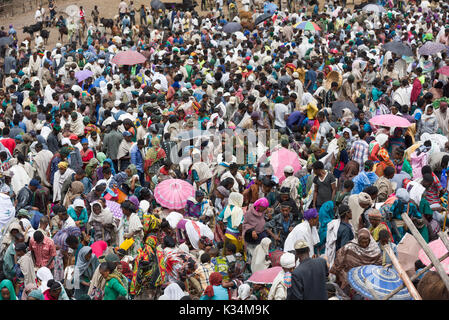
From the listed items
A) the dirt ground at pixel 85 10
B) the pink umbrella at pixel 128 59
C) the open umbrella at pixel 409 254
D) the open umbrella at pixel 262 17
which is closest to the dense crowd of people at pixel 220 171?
the open umbrella at pixel 409 254

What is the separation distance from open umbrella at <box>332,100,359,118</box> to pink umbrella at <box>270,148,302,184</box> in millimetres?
2753

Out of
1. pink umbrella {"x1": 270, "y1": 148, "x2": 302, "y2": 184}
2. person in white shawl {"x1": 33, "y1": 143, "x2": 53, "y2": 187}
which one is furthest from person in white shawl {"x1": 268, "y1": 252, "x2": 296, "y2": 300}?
person in white shawl {"x1": 33, "y1": 143, "x2": 53, "y2": 187}

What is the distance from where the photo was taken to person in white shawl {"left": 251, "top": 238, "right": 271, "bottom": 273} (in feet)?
25.5

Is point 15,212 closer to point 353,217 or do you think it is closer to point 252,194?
point 252,194

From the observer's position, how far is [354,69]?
14.6m

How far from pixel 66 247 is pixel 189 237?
5.00 ft

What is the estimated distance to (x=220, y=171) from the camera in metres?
9.91

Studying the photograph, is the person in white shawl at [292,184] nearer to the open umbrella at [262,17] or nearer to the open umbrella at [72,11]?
the open umbrella at [262,17]

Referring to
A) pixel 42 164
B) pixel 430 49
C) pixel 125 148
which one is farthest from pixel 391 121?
pixel 42 164

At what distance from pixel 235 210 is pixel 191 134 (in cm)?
308

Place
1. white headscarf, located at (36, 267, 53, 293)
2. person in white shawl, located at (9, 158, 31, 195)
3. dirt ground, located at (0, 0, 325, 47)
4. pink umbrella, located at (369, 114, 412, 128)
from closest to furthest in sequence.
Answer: white headscarf, located at (36, 267, 53, 293), person in white shawl, located at (9, 158, 31, 195), pink umbrella, located at (369, 114, 412, 128), dirt ground, located at (0, 0, 325, 47)

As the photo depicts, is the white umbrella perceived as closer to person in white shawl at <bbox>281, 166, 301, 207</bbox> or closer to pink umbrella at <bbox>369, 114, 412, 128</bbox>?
pink umbrella at <bbox>369, 114, 412, 128</bbox>

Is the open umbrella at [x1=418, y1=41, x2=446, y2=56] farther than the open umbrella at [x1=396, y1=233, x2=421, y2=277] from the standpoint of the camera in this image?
Yes

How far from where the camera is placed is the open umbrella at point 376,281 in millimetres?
5758
